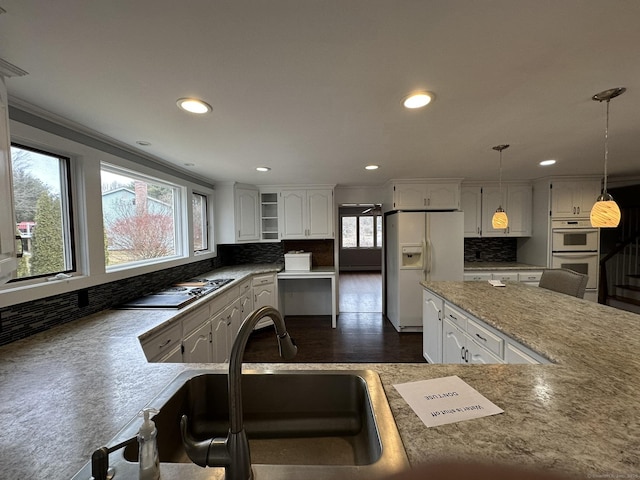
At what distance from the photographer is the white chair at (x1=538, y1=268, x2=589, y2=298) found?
222 centimetres

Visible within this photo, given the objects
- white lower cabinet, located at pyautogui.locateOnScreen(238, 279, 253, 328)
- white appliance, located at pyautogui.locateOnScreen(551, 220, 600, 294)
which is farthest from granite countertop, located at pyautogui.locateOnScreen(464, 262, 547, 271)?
white lower cabinet, located at pyautogui.locateOnScreen(238, 279, 253, 328)

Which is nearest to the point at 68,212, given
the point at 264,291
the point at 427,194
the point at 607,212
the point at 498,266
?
the point at 264,291

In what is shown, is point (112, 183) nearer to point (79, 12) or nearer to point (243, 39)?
point (79, 12)

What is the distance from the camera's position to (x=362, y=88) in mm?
1314

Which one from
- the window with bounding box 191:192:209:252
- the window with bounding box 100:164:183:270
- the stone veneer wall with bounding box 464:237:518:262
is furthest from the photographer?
the stone veneer wall with bounding box 464:237:518:262

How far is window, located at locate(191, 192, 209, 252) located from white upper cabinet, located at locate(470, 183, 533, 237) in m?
3.83

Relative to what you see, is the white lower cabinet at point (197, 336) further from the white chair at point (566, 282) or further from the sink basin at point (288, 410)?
the white chair at point (566, 282)

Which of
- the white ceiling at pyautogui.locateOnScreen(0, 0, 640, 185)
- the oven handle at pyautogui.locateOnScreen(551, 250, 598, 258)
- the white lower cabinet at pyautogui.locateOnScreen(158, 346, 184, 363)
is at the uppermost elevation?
the white ceiling at pyautogui.locateOnScreen(0, 0, 640, 185)

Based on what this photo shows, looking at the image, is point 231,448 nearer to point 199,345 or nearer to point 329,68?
point 329,68

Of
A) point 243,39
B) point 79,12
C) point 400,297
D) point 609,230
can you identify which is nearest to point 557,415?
point 243,39

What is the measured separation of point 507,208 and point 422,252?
5.30 feet

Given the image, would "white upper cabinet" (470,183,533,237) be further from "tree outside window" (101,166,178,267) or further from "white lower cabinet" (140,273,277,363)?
"tree outside window" (101,166,178,267)

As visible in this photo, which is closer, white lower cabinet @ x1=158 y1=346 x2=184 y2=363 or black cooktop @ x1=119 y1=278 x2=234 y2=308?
white lower cabinet @ x1=158 y1=346 x2=184 y2=363

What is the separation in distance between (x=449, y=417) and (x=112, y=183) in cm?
270
